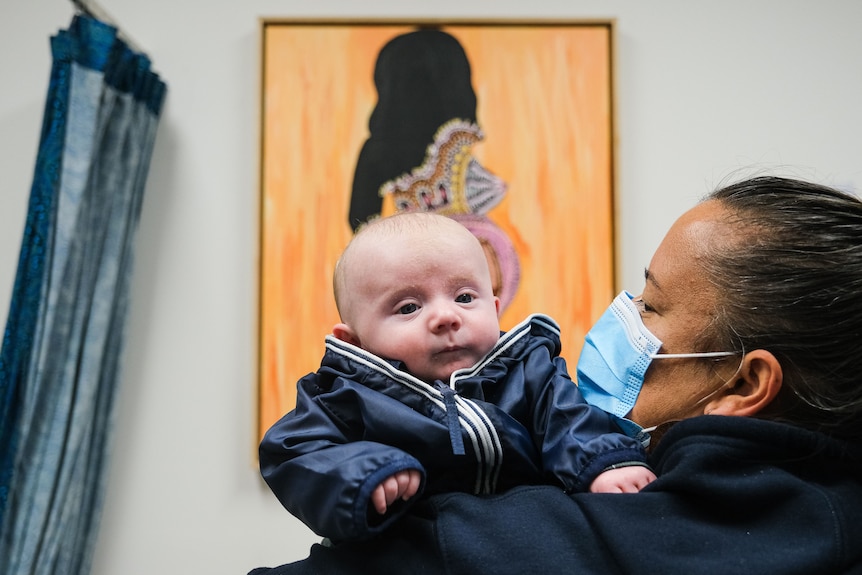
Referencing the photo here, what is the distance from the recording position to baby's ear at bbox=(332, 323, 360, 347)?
1.21m

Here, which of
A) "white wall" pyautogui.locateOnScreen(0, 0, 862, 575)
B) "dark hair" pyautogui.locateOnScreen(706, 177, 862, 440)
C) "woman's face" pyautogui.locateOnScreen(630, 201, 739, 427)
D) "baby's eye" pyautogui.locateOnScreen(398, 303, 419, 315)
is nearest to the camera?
"dark hair" pyautogui.locateOnScreen(706, 177, 862, 440)

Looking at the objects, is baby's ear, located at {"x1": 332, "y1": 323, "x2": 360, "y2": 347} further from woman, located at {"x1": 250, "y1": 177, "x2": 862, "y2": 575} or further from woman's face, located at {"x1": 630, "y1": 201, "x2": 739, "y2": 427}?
woman's face, located at {"x1": 630, "y1": 201, "x2": 739, "y2": 427}

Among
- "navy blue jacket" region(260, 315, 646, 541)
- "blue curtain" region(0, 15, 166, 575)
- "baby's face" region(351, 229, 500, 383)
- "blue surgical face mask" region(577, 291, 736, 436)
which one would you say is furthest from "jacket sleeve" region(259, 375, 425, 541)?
"blue curtain" region(0, 15, 166, 575)

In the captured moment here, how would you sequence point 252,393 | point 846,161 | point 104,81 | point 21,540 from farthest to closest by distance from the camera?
point 846,161
point 252,393
point 104,81
point 21,540

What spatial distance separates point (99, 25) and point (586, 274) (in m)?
1.59

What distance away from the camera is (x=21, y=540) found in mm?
1906

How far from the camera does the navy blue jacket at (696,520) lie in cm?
82

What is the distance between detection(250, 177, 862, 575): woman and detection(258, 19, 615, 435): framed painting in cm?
135

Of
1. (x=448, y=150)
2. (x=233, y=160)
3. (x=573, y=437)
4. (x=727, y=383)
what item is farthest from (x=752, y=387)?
(x=233, y=160)

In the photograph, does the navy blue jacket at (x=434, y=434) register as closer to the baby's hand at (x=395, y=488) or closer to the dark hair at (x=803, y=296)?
the baby's hand at (x=395, y=488)

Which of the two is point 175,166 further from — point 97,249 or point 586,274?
point 586,274

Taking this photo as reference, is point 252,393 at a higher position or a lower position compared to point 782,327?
lower


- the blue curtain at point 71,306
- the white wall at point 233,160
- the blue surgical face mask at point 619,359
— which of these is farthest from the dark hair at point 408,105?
the blue surgical face mask at point 619,359

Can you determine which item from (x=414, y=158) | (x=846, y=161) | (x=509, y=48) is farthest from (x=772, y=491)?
(x=846, y=161)
